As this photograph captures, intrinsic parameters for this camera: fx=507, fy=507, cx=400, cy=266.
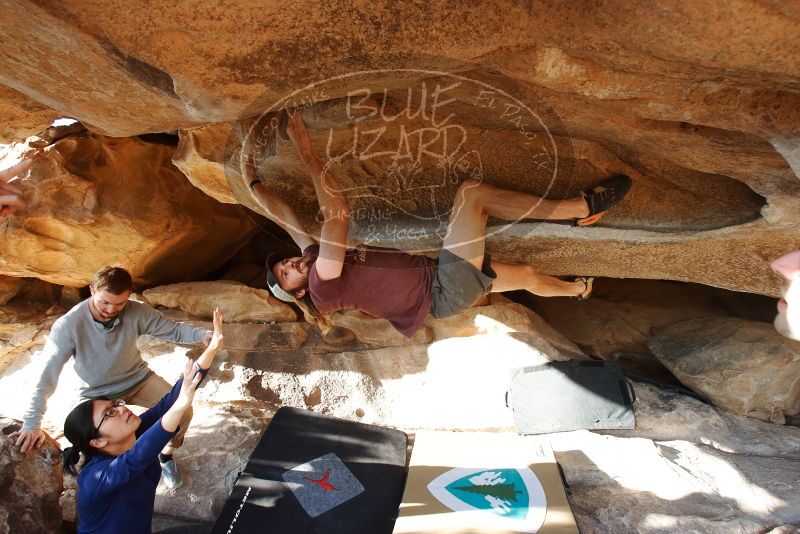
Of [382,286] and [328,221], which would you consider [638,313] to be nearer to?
[382,286]

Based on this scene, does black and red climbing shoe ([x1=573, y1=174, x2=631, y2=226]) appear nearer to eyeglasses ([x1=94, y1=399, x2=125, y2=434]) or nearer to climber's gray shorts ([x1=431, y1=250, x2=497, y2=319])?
climber's gray shorts ([x1=431, y1=250, x2=497, y2=319])

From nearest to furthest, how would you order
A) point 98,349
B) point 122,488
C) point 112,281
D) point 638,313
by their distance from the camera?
point 122,488 → point 112,281 → point 98,349 → point 638,313

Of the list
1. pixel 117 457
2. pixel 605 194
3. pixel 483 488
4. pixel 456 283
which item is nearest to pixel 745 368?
pixel 605 194

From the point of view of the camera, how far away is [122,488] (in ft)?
7.13

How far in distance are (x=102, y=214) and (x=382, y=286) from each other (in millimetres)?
2263

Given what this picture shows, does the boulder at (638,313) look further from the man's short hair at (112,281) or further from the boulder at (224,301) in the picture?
the man's short hair at (112,281)

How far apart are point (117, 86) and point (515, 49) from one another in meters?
A: 1.39

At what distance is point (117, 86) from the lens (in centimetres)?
179

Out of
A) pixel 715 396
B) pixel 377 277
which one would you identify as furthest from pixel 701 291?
pixel 377 277

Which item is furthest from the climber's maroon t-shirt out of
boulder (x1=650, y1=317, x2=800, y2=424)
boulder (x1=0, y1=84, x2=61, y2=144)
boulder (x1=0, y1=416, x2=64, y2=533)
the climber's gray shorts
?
boulder (x1=650, y1=317, x2=800, y2=424)

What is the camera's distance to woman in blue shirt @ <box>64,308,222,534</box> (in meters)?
2.04

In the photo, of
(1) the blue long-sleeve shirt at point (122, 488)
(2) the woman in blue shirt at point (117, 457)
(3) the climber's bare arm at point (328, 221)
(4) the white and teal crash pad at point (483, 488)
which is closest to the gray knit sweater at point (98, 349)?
(2) the woman in blue shirt at point (117, 457)

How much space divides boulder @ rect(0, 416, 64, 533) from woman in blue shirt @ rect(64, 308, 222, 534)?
→ 12.2 inches

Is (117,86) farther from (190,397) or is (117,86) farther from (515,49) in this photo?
(515,49)
